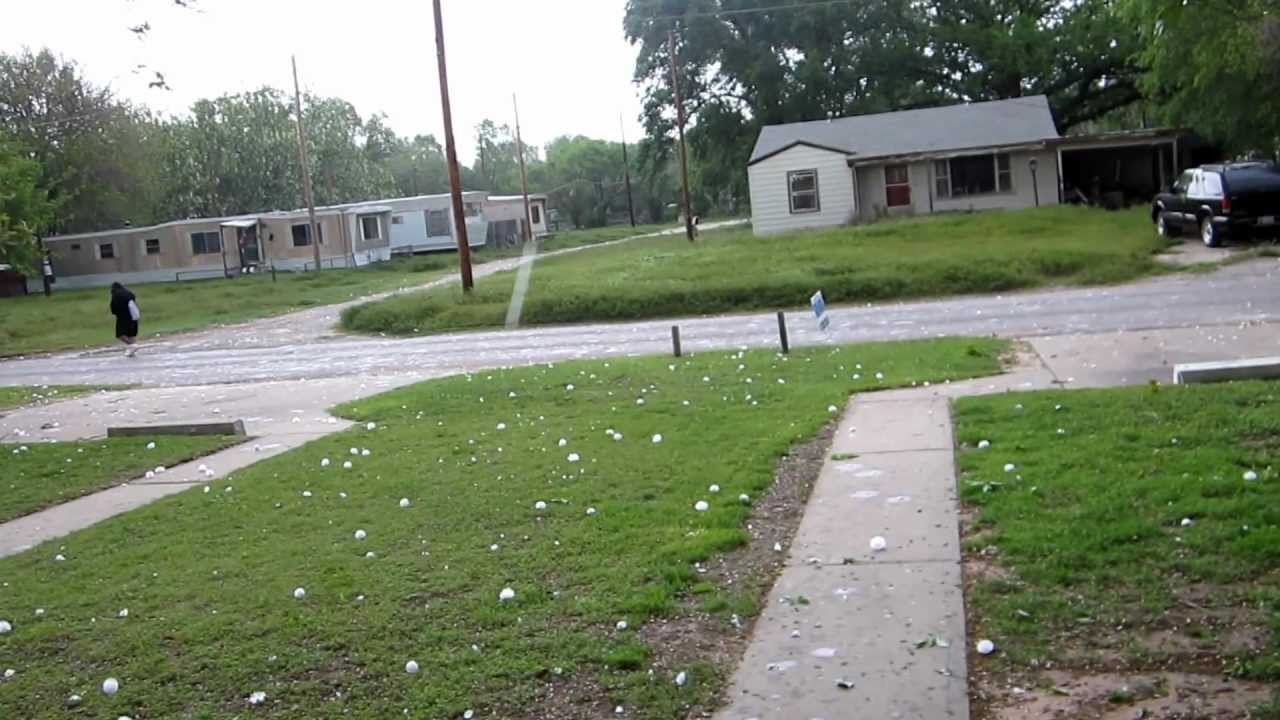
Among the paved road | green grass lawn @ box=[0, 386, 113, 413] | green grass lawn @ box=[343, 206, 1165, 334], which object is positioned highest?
green grass lawn @ box=[343, 206, 1165, 334]

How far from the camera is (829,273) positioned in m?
26.8

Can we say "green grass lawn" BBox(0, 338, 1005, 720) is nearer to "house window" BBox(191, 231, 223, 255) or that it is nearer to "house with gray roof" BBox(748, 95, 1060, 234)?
"house with gray roof" BBox(748, 95, 1060, 234)

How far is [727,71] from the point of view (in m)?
55.5

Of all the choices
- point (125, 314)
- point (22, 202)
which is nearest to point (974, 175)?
point (125, 314)

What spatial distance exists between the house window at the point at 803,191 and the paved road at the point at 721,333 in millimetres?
18456

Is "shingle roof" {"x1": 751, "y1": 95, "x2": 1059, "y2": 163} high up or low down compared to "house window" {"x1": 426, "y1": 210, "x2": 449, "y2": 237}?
up

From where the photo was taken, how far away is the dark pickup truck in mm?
25891

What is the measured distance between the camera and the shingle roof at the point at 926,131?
4166 centimetres

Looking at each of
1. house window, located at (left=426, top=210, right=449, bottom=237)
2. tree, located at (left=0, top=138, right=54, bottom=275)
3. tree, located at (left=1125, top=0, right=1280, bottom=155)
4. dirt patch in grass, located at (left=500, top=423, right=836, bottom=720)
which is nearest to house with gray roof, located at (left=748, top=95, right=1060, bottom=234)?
tree, located at (left=1125, top=0, right=1280, bottom=155)

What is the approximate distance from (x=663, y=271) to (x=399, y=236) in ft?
122

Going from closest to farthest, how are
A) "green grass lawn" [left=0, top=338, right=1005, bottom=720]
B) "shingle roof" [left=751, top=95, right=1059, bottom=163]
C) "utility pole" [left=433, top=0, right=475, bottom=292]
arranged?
"green grass lawn" [left=0, top=338, right=1005, bottom=720] < "utility pole" [left=433, top=0, right=475, bottom=292] < "shingle roof" [left=751, top=95, right=1059, bottom=163]

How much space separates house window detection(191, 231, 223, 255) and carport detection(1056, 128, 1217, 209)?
127 ft

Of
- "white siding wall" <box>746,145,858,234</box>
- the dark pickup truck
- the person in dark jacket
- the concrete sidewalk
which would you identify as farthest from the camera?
"white siding wall" <box>746,145,858,234</box>

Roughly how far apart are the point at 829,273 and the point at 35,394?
15321mm
